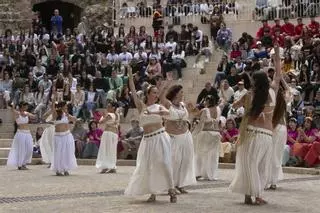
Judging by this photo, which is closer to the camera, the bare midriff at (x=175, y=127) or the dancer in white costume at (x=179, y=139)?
the dancer in white costume at (x=179, y=139)

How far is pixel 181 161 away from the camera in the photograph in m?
13.0

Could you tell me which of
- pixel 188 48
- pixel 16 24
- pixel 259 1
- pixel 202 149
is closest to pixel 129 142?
pixel 202 149

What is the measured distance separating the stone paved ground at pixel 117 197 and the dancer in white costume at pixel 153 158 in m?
0.23

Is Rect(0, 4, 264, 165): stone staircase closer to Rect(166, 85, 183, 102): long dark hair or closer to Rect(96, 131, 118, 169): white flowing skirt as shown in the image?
Rect(96, 131, 118, 169): white flowing skirt

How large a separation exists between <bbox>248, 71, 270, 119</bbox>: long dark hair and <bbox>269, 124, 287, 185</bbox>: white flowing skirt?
2.36m

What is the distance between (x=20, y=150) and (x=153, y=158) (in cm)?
853

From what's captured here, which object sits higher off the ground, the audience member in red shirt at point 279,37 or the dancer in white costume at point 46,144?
the audience member in red shirt at point 279,37

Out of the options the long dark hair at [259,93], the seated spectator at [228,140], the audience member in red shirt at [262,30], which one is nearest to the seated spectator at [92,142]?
the seated spectator at [228,140]

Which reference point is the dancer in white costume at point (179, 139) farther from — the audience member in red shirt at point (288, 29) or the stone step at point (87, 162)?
the audience member in red shirt at point (288, 29)

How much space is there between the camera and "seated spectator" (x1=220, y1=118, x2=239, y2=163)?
776 inches

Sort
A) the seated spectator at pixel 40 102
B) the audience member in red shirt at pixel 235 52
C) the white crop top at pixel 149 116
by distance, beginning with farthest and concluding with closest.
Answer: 1. the audience member in red shirt at pixel 235 52
2. the seated spectator at pixel 40 102
3. the white crop top at pixel 149 116

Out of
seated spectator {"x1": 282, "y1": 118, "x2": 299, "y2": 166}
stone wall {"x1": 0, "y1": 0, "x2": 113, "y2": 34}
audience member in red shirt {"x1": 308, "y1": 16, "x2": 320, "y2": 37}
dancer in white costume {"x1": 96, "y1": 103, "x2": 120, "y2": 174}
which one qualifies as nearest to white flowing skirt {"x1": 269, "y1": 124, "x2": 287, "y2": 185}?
seated spectator {"x1": 282, "y1": 118, "x2": 299, "y2": 166}

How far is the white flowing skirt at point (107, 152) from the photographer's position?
60.3ft

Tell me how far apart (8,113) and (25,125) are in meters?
7.21
